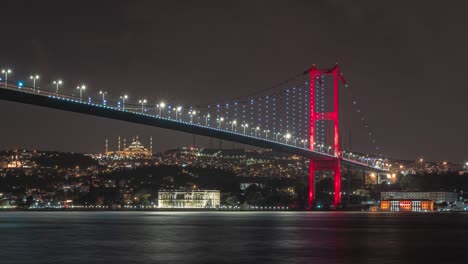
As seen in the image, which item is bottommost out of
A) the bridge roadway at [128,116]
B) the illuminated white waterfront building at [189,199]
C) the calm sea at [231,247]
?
the calm sea at [231,247]

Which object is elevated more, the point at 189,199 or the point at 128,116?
the point at 128,116

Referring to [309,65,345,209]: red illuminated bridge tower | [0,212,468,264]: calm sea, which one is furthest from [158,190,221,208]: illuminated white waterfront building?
[0,212,468,264]: calm sea

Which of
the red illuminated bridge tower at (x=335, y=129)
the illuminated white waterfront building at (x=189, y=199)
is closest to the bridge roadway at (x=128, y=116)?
the red illuminated bridge tower at (x=335, y=129)

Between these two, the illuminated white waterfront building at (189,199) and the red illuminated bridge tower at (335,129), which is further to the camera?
the illuminated white waterfront building at (189,199)

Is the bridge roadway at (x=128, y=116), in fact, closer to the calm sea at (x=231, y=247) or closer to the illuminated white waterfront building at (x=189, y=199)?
the calm sea at (x=231, y=247)

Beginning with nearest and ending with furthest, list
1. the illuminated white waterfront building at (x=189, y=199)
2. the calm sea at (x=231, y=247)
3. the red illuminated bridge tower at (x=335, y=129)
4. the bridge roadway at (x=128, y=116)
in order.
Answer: the calm sea at (x=231, y=247) → the bridge roadway at (x=128, y=116) → the red illuminated bridge tower at (x=335, y=129) → the illuminated white waterfront building at (x=189, y=199)

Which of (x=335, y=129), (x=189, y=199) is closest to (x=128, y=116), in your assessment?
(x=335, y=129)

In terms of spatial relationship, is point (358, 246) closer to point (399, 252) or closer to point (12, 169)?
point (399, 252)

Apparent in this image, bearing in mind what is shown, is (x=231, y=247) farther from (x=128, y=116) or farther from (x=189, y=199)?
(x=189, y=199)

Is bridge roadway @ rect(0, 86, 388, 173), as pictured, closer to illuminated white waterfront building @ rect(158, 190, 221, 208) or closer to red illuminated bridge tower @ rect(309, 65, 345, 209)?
→ red illuminated bridge tower @ rect(309, 65, 345, 209)

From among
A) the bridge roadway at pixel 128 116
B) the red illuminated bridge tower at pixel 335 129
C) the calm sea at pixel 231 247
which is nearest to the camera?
the calm sea at pixel 231 247
